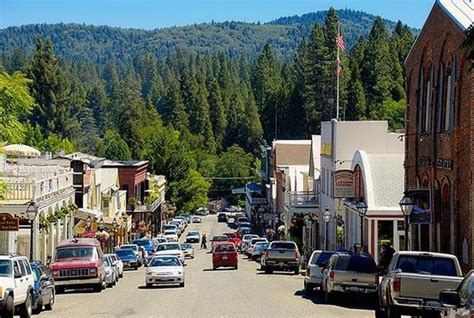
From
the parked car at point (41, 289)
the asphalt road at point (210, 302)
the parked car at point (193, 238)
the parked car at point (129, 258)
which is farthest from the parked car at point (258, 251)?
the parked car at point (41, 289)

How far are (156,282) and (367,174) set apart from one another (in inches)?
609

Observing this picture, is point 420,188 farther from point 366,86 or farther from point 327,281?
point 366,86

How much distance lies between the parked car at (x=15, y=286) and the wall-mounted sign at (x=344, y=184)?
32667 mm

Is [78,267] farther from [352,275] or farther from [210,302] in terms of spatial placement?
[352,275]

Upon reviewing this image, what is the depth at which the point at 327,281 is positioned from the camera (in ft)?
108

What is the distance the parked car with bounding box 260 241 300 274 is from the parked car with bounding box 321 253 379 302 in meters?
19.7

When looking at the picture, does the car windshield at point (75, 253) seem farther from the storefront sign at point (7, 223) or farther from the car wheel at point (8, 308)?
the car wheel at point (8, 308)

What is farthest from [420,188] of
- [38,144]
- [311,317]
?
[38,144]

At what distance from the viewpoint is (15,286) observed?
2520 centimetres

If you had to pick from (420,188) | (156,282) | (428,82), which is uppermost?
(428,82)

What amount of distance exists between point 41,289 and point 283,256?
25059mm

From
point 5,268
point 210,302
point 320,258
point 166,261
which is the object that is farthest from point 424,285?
point 166,261

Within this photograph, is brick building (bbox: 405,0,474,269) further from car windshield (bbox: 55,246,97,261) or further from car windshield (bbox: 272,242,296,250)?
car windshield (bbox: 55,246,97,261)

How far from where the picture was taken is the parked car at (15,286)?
24.4 m
